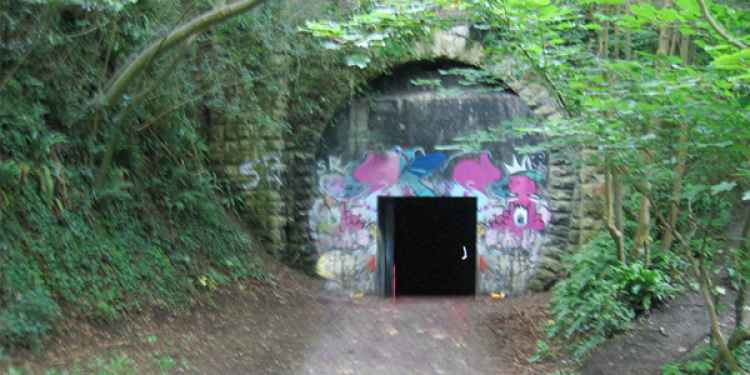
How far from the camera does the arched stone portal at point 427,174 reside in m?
10.1

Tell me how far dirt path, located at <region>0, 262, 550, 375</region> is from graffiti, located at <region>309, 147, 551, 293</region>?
626 millimetres

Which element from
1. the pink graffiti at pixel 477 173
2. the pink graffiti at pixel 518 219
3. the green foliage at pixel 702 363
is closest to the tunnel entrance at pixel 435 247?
the pink graffiti at pixel 477 173

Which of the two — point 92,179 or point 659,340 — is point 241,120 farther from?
point 659,340

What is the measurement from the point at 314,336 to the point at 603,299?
3.06 meters

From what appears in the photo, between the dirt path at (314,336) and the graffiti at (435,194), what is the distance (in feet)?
2.05

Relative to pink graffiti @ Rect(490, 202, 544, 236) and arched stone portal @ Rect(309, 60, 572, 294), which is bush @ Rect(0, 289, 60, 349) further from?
pink graffiti @ Rect(490, 202, 544, 236)

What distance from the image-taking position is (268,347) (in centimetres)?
A: 717

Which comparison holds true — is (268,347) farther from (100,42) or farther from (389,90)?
(389,90)

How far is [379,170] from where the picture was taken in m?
10.5

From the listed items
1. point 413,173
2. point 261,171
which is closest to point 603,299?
point 413,173

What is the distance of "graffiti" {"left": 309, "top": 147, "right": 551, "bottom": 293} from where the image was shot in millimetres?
10078

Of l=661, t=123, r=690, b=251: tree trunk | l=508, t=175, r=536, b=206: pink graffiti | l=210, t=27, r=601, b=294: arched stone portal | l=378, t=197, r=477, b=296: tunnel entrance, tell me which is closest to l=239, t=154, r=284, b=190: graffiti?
l=210, t=27, r=601, b=294: arched stone portal

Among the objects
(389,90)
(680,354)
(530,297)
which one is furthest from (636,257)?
(389,90)

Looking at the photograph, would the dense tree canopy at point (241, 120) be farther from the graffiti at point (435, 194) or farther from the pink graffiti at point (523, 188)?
the pink graffiti at point (523, 188)
